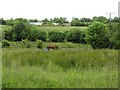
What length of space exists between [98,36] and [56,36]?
20.9 m

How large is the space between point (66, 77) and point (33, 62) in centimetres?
226

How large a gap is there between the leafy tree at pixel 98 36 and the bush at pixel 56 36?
1565 centimetres

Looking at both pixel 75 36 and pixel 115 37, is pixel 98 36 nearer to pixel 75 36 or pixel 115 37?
pixel 75 36

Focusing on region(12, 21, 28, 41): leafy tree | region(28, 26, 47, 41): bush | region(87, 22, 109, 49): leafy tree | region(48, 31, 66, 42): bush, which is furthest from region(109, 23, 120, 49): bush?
region(48, 31, 66, 42): bush

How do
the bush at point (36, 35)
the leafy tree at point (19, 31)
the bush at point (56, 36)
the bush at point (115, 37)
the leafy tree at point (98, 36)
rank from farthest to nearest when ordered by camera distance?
the bush at point (56, 36), the bush at point (36, 35), the leafy tree at point (19, 31), the leafy tree at point (98, 36), the bush at point (115, 37)

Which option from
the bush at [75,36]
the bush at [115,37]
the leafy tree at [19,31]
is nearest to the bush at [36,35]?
the leafy tree at [19,31]

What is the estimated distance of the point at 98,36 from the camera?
1949 inches

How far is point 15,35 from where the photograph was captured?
203 ft

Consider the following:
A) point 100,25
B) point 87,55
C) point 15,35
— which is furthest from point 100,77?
point 15,35

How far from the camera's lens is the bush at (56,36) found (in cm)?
6819

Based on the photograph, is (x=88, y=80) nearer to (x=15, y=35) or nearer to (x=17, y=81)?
(x=17, y=81)

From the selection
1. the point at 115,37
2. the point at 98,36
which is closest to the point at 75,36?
Answer: the point at 98,36

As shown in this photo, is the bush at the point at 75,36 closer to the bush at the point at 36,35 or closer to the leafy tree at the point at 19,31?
the bush at the point at 36,35

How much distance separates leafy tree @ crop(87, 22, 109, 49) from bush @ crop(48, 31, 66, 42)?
15647 millimetres
